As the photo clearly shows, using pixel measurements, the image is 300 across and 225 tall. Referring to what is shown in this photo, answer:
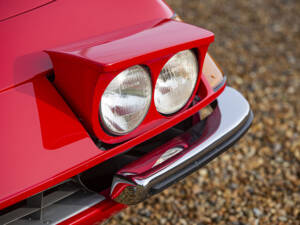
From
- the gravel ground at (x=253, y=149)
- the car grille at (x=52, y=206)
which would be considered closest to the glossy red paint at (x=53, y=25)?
the car grille at (x=52, y=206)

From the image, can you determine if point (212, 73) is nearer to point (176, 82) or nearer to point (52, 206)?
point (176, 82)

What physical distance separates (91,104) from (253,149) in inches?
65.9

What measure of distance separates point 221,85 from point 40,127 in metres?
0.78

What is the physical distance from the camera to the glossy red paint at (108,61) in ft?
3.67

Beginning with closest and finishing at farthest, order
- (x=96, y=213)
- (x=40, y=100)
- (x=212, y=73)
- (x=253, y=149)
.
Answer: (x=40, y=100) < (x=96, y=213) < (x=212, y=73) < (x=253, y=149)

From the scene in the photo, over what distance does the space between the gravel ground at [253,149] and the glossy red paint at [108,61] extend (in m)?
0.94

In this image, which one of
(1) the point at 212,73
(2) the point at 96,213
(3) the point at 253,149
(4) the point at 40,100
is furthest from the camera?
(3) the point at 253,149

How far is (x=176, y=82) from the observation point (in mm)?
1364

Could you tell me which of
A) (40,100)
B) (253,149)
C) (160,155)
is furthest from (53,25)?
(253,149)

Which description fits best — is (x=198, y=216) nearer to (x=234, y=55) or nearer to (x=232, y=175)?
(x=232, y=175)

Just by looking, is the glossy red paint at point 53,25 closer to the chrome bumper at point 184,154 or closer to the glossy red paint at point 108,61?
the glossy red paint at point 108,61

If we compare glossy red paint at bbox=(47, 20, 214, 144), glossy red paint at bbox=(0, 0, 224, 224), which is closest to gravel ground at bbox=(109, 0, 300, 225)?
glossy red paint at bbox=(0, 0, 224, 224)

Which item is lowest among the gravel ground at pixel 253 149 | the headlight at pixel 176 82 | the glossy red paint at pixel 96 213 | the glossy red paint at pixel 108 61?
the gravel ground at pixel 253 149

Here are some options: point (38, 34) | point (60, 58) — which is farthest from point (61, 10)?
point (60, 58)
